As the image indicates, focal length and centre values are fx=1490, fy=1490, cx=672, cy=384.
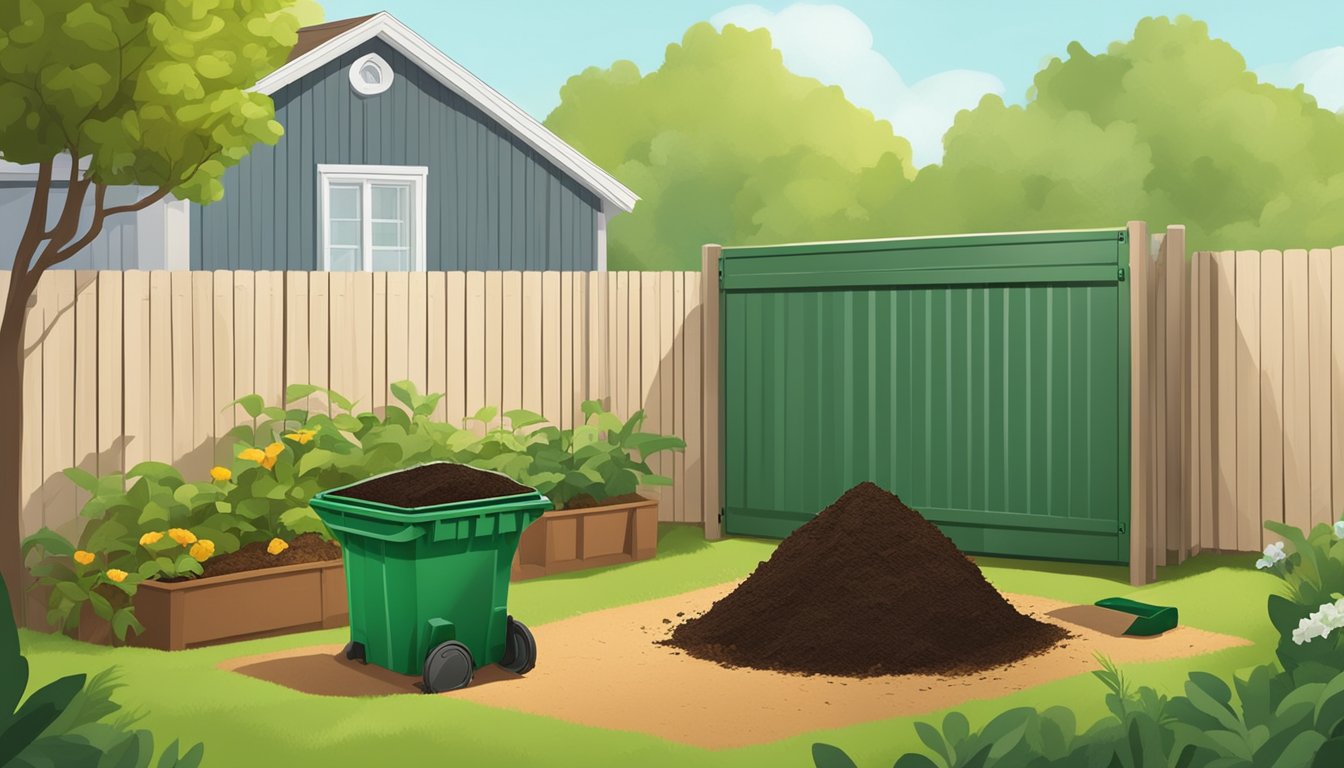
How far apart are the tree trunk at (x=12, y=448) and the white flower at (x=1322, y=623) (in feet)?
20.9

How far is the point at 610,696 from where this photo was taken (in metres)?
6.46

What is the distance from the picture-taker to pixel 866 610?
7.18 meters

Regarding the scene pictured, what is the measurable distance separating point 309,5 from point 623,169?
31174 millimetres

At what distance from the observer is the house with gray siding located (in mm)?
15664

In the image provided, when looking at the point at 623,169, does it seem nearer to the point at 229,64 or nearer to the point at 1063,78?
the point at 1063,78

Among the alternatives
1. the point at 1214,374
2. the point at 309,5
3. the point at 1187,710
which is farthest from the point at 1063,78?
the point at 1187,710

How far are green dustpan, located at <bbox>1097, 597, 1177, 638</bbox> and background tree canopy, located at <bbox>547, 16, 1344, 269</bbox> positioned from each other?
116 ft

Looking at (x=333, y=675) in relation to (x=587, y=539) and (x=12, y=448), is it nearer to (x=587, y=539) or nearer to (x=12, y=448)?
(x=12, y=448)

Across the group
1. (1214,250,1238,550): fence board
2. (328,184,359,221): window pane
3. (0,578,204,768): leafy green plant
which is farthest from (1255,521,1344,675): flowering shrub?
(328,184,359,221): window pane

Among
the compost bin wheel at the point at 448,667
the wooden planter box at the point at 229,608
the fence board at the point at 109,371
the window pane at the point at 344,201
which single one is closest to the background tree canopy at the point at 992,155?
the window pane at the point at 344,201

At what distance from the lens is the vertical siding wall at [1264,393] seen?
9.59 metres


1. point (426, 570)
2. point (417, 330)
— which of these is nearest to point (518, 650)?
point (426, 570)

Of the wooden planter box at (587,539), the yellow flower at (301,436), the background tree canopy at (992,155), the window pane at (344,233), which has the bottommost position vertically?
the wooden planter box at (587,539)

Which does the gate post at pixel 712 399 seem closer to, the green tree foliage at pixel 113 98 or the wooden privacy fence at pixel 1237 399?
the wooden privacy fence at pixel 1237 399
